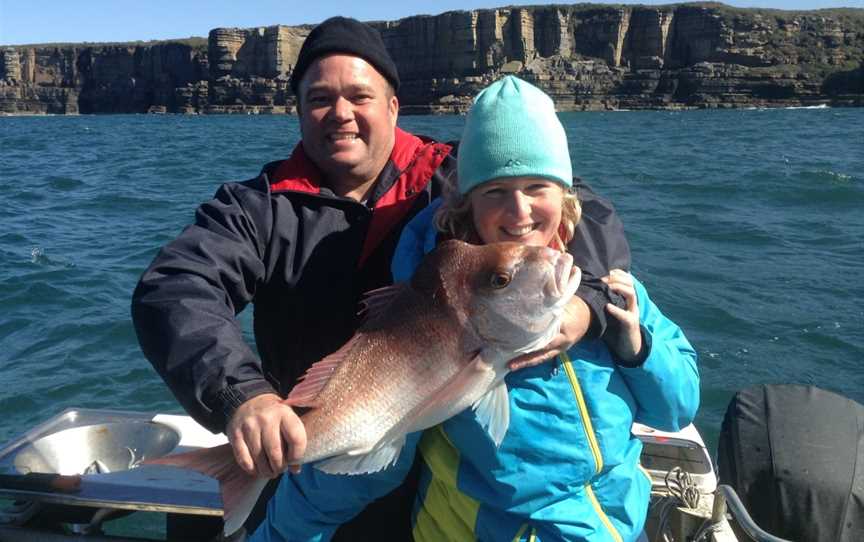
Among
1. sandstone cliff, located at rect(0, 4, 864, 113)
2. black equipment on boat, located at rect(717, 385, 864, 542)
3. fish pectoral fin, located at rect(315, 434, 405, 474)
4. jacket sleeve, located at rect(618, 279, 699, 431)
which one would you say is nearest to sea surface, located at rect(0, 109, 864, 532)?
black equipment on boat, located at rect(717, 385, 864, 542)

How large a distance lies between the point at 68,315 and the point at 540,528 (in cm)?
881

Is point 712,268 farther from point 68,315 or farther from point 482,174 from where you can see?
point 482,174

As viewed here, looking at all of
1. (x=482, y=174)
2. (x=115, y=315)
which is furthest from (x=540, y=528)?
(x=115, y=315)

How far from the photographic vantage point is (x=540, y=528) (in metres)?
2.51

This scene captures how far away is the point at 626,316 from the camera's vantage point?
2369mm

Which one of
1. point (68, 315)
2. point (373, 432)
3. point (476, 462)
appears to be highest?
point (373, 432)

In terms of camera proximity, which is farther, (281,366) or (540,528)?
(281,366)

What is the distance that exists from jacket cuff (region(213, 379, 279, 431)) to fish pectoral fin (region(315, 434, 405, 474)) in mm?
294

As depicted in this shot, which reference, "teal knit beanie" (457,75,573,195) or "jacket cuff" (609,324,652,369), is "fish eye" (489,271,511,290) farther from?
"jacket cuff" (609,324,652,369)

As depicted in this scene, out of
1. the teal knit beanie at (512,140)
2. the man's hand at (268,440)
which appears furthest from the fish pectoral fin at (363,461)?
the teal knit beanie at (512,140)

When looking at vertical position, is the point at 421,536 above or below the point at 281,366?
below

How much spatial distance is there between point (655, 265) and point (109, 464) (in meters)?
9.42

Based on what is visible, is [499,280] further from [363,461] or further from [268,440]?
[268,440]

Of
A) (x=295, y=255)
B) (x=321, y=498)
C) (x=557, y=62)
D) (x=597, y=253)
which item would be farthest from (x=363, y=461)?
(x=557, y=62)
